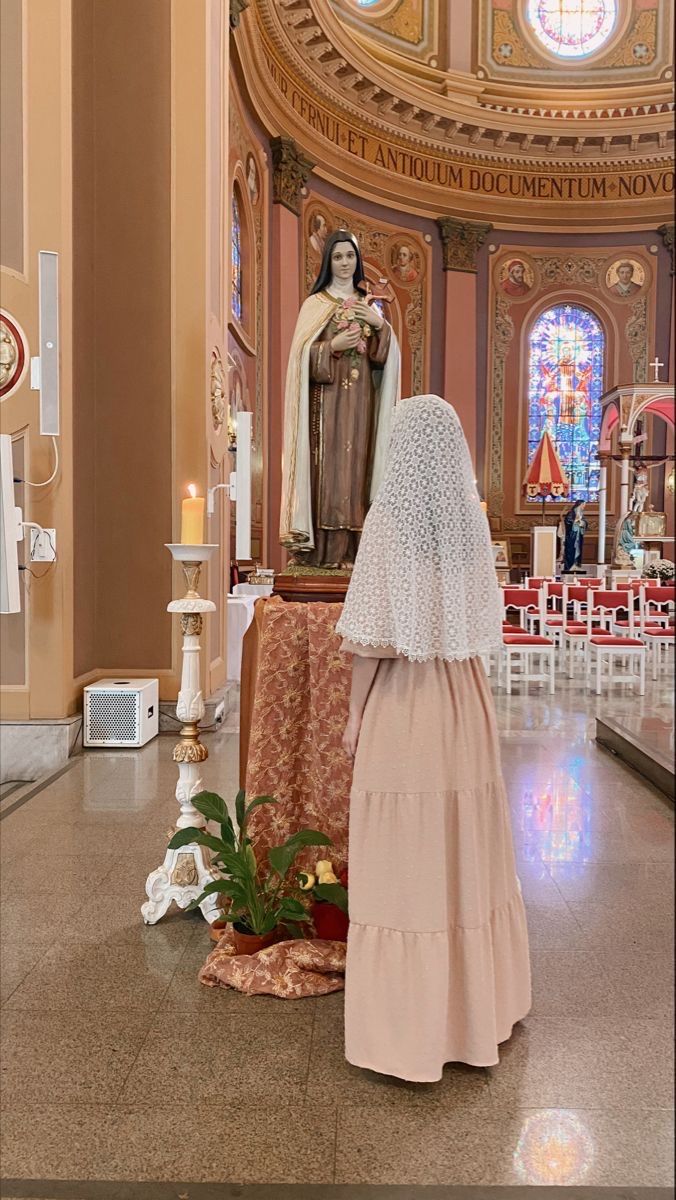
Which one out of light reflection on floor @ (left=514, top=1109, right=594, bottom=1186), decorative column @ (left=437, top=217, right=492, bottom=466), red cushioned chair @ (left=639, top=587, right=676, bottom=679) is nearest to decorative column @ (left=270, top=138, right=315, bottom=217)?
decorative column @ (left=437, top=217, right=492, bottom=466)

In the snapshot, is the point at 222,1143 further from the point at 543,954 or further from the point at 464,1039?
the point at 543,954

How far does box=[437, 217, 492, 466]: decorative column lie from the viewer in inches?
645

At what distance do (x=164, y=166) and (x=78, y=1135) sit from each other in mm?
6287

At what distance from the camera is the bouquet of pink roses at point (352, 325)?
3221 mm

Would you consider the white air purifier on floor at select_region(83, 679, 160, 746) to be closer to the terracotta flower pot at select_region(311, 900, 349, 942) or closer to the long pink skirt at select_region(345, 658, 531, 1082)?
the terracotta flower pot at select_region(311, 900, 349, 942)

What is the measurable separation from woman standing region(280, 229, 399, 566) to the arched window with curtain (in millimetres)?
8378

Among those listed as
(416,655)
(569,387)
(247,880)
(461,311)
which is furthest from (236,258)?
(416,655)

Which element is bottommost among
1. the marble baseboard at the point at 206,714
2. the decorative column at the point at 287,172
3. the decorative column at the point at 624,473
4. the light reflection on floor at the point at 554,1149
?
the light reflection on floor at the point at 554,1149

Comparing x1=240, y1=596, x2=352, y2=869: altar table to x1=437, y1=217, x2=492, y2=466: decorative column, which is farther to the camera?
x1=437, y1=217, x2=492, y2=466: decorative column

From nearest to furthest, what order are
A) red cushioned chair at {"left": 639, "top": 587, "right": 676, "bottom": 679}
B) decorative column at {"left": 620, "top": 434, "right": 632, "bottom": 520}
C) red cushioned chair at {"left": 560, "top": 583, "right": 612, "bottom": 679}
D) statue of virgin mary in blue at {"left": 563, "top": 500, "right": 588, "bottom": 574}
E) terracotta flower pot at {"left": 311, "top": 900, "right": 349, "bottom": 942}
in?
terracotta flower pot at {"left": 311, "top": 900, "right": 349, "bottom": 942}, red cushioned chair at {"left": 639, "top": 587, "right": 676, "bottom": 679}, red cushioned chair at {"left": 560, "top": 583, "right": 612, "bottom": 679}, decorative column at {"left": 620, "top": 434, "right": 632, "bottom": 520}, statue of virgin mary in blue at {"left": 563, "top": 500, "right": 588, "bottom": 574}

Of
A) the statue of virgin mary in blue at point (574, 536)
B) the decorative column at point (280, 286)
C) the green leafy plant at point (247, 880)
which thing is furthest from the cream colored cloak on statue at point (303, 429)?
the statue of virgin mary in blue at point (574, 536)

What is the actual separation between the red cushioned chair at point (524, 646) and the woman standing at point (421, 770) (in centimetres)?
528

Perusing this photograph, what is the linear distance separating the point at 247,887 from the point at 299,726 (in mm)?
578

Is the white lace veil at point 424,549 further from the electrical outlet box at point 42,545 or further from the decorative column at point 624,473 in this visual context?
the decorative column at point 624,473
